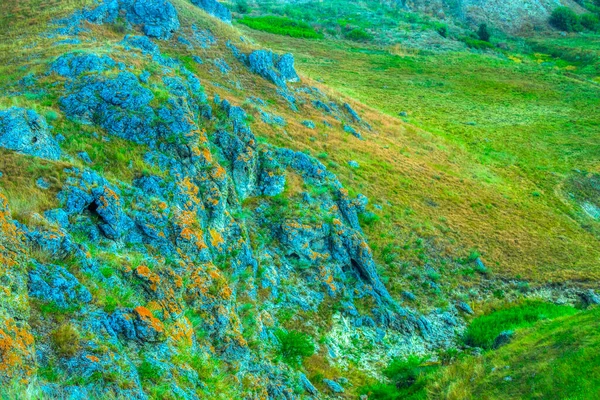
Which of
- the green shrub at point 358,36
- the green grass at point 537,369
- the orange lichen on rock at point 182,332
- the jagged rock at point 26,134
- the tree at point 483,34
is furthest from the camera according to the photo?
the tree at point 483,34

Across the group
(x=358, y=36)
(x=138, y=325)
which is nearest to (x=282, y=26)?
(x=358, y=36)

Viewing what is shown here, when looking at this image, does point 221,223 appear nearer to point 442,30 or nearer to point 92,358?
point 92,358

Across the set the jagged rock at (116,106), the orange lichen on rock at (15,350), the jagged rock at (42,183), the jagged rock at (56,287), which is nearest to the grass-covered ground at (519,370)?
the jagged rock at (56,287)

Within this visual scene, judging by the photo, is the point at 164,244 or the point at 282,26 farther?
the point at 282,26

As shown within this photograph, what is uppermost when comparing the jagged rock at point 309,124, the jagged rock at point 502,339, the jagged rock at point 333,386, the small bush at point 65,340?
the small bush at point 65,340

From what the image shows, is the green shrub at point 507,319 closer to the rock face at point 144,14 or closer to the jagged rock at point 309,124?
the jagged rock at point 309,124

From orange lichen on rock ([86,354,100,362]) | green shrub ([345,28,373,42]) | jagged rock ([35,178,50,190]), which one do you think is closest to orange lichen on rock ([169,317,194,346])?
orange lichen on rock ([86,354,100,362])

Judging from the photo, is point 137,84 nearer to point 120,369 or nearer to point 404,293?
point 120,369

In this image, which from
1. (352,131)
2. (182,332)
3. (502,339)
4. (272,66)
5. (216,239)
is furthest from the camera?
(352,131)

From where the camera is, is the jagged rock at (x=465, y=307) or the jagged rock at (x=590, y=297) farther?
the jagged rock at (x=590, y=297)
